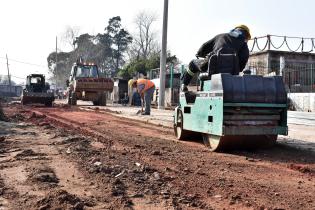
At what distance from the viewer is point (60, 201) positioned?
4.93 m

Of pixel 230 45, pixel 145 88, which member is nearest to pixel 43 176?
pixel 230 45

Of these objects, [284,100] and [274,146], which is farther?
[274,146]

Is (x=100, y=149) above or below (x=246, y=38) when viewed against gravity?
below

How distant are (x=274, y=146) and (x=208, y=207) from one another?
451cm

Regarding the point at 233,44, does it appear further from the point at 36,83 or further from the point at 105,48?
the point at 105,48

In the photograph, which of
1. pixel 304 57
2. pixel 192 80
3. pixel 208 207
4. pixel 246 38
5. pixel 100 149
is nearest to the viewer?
pixel 208 207

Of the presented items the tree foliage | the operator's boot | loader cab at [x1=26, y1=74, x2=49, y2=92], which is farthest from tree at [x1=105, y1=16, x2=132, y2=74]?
the operator's boot

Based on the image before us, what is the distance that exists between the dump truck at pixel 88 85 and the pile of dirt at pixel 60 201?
2551cm

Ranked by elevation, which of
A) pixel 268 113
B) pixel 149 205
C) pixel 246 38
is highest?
pixel 246 38

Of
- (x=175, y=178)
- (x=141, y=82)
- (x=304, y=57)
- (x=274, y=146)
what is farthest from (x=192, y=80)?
(x=304, y=57)

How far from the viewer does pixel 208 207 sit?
480 cm

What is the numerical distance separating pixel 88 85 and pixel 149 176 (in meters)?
24.9

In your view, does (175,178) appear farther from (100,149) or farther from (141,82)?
(141,82)

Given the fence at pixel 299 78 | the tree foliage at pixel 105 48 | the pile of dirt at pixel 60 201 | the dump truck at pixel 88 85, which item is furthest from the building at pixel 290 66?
the tree foliage at pixel 105 48
